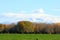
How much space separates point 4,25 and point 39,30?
12512 mm

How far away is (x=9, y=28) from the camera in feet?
260

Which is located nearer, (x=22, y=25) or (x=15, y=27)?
(x=15, y=27)

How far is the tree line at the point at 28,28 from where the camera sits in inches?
3090

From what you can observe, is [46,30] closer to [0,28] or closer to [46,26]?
[46,26]

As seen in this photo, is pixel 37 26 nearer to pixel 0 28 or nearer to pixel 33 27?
pixel 33 27

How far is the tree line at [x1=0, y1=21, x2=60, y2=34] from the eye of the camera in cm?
7847

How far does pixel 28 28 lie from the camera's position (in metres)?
85.8

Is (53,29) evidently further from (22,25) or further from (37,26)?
(22,25)

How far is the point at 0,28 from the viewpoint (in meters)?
81.8

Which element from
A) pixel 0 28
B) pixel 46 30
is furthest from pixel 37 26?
pixel 0 28

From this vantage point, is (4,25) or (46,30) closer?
(46,30)

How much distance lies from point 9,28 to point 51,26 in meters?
14.6

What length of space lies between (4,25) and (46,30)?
1560cm

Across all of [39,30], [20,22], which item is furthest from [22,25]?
[39,30]
